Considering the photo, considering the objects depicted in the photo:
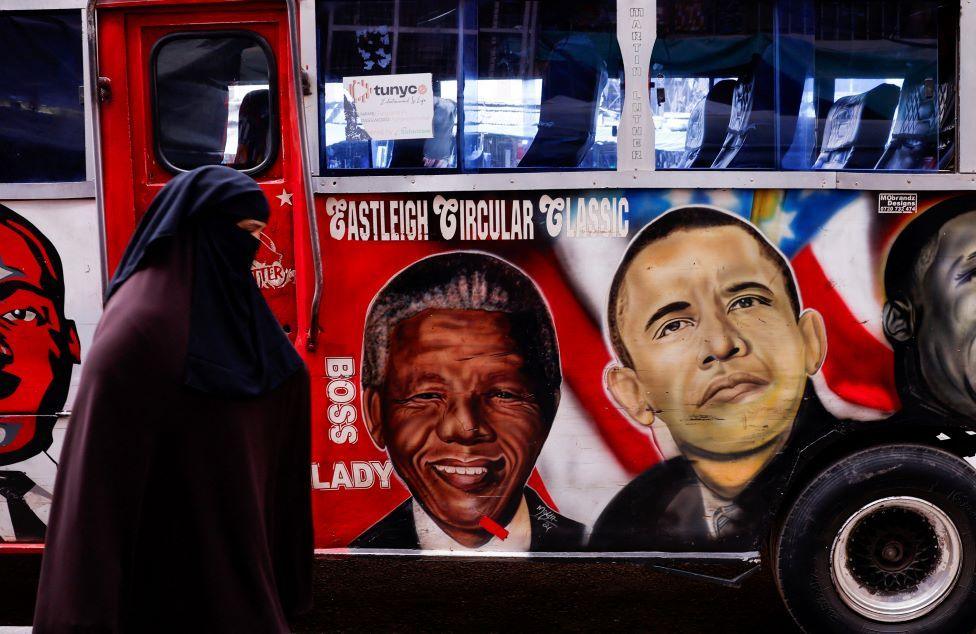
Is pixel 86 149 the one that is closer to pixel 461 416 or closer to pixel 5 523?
pixel 5 523

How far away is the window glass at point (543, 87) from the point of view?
414cm

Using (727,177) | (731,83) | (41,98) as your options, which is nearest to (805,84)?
(731,83)

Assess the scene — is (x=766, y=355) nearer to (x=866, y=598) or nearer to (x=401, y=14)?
(x=866, y=598)

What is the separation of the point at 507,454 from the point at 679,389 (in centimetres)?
76

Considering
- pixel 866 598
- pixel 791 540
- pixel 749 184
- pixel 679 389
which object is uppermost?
pixel 749 184

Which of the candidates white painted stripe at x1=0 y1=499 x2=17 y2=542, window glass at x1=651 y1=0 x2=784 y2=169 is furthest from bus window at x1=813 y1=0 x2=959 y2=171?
white painted stripe at x1=0 y1=499 x2=17 y2=542

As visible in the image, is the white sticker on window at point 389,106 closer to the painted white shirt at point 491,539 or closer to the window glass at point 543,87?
the window glass at point 543,87

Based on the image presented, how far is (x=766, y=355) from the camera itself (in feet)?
13.6

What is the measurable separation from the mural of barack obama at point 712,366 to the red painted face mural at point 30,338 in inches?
90.7

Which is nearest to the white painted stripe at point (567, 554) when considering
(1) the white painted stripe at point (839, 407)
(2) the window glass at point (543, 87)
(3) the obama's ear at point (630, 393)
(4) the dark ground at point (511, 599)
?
(4) the dark ground at point (511, 599)

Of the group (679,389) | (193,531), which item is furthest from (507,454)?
(193,531)

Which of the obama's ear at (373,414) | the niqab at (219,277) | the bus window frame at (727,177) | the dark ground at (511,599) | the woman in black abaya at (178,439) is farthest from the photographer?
the dark ground at (511,599)

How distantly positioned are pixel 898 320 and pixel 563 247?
4.59ft
